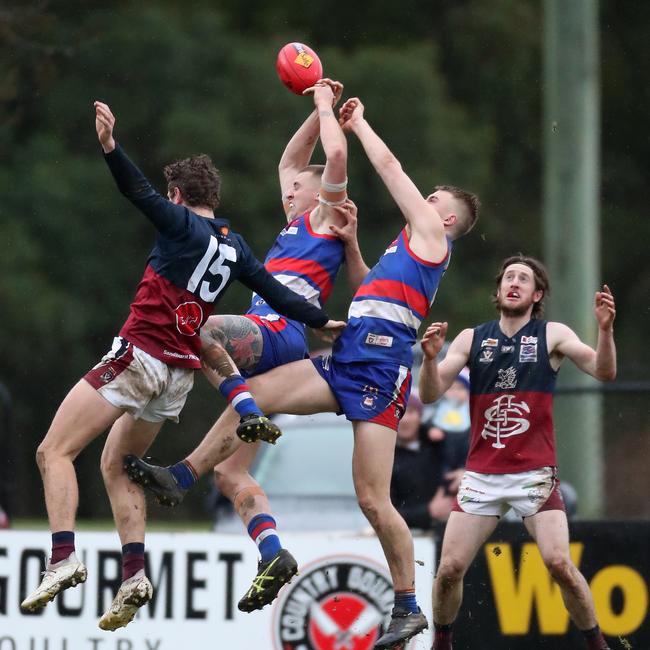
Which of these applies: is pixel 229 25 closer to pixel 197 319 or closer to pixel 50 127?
pixel 50 127

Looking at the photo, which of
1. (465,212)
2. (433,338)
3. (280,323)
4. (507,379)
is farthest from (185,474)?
(465,212)

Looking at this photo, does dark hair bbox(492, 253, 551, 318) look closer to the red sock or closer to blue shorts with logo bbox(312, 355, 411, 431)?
blue shorts with logo bbox(312, 355, 411, 431)

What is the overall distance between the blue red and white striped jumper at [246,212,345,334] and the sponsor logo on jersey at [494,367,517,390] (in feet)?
3.59

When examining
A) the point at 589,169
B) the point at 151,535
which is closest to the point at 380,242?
the point at 589,169

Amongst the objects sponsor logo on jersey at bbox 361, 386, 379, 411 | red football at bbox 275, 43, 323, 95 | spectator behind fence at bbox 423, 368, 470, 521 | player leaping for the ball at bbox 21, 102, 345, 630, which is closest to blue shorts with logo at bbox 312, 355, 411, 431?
sponsor logo on jersey at bbox 361, 386, 379, 411

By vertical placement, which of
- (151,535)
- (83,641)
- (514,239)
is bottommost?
(83,641)

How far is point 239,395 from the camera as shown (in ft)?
24.1

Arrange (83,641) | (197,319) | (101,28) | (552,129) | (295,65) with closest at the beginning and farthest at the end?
(197,319) → (295,65) → (83,641) → (552,129) → (101,28)

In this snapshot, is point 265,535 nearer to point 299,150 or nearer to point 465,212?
Answer: point 465,212

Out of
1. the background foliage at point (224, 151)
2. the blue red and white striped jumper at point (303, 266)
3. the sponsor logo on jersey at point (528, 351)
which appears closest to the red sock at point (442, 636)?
the sponsor logo on jersey at point (528, 351)

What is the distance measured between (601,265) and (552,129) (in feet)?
41.0

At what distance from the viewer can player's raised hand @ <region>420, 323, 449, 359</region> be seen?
25.2 feet

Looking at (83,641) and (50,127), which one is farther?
(50,127)

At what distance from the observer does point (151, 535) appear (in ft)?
30.8
